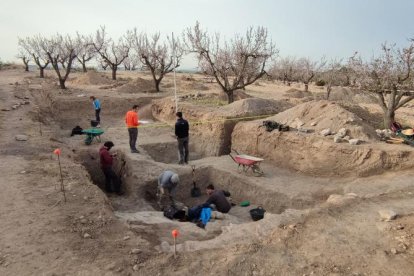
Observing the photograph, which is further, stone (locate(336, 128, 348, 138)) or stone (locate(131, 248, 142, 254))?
stone (locate(336, 128, 348, 138))

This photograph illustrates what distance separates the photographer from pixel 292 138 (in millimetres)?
11812

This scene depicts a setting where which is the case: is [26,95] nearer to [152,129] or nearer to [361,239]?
[152,129]

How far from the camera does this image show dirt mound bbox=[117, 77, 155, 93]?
2751 cm

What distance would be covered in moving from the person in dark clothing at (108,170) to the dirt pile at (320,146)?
5181mm

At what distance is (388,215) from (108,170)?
7.94 meters

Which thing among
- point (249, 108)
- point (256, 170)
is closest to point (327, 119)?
point (256, 170)

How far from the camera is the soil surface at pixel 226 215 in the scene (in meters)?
5.16

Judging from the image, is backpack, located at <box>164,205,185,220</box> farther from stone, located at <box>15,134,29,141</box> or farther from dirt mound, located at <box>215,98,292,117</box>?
dirt mound, located at <box>215,98,292,117</box>

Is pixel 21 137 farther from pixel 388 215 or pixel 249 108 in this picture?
pixel 388 215

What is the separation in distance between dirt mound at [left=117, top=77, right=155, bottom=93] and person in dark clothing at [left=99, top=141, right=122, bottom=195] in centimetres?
1695

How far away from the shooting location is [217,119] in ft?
50.5

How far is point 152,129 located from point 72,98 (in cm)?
790

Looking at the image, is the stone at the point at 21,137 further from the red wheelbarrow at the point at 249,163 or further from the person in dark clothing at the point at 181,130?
the red wheelbarrow at the point at 249,163

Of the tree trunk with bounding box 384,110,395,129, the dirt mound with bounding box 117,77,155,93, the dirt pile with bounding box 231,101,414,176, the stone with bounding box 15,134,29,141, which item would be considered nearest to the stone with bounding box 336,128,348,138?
the dirt pile with bounding box 231,101,414,176
